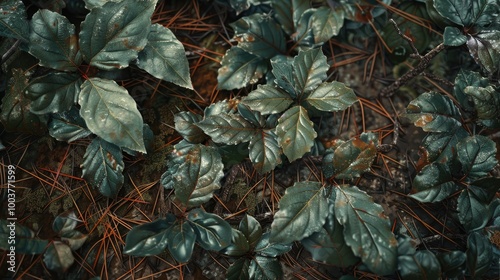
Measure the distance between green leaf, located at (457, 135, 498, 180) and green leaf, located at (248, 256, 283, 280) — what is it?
0.80 metres

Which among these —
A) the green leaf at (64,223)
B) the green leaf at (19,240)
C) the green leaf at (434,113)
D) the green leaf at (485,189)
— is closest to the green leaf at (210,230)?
the green leaf at (64,223)

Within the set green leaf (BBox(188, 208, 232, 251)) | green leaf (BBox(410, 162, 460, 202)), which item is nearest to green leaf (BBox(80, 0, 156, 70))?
green leaf (BBox(188, 208, 232, 251))

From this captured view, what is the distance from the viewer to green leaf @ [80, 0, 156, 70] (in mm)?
1646

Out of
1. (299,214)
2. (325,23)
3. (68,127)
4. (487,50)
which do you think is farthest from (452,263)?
(68,127)

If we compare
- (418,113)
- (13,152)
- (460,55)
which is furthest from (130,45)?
(460,55)

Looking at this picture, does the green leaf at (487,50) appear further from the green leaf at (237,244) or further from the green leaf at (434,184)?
the green leaf at (237,244)

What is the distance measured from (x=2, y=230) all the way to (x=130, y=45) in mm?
808

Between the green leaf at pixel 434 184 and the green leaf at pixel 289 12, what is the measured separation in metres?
0.81

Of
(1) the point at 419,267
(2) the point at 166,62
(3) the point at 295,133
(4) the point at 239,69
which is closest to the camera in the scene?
(1) the point at 419,267

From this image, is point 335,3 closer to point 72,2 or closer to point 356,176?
point 356,176

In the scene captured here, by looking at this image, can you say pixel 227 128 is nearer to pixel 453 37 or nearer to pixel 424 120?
pixel 424 120

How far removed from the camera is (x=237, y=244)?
5.21ft

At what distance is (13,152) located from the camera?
1794 millimetres

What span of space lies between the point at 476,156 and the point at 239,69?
980 mm
